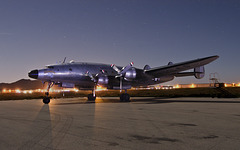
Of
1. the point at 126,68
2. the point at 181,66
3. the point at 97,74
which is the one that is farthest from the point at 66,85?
the point at 181,66

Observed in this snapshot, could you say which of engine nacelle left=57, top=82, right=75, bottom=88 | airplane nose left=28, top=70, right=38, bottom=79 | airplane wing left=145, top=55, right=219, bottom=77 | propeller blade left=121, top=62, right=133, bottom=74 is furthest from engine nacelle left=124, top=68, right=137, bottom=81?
airplane nose left=28, top=70, right=38, bottom=79

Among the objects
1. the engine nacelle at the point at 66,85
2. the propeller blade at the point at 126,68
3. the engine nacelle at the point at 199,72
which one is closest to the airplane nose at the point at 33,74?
the engine nacelle at the point at 66,85

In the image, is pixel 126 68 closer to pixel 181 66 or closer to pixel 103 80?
pixel 103 80

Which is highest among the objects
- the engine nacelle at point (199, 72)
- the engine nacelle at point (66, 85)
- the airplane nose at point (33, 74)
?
the engine nacelle at point (199, 72)

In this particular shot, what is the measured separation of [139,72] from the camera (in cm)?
2044

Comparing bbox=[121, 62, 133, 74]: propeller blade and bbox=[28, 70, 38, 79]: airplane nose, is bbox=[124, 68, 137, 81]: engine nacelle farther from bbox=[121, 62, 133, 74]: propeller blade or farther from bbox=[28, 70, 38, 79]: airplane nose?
bbox=[28, 70, 38, 79]: airplane nose

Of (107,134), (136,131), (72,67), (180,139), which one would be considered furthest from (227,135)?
(72,67)

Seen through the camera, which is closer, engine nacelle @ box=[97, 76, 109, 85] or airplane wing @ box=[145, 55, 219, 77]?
airplane wing @ box=[145, 55, 219, 77]

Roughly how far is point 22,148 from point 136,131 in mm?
3045

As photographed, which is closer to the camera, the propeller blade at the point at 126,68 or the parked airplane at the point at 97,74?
the parked airplane at the point at 97,74

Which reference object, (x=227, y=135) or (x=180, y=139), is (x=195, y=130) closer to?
(x=227, y=135)

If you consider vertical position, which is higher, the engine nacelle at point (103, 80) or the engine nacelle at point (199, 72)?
the engine nacelle at point (199, 72)

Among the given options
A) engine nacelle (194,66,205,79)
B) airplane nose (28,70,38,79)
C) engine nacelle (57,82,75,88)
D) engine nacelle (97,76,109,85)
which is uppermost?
engine nacelle (194,66,205,79)

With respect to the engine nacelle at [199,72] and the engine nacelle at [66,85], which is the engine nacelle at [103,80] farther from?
the engine nacelle at [199,72]
